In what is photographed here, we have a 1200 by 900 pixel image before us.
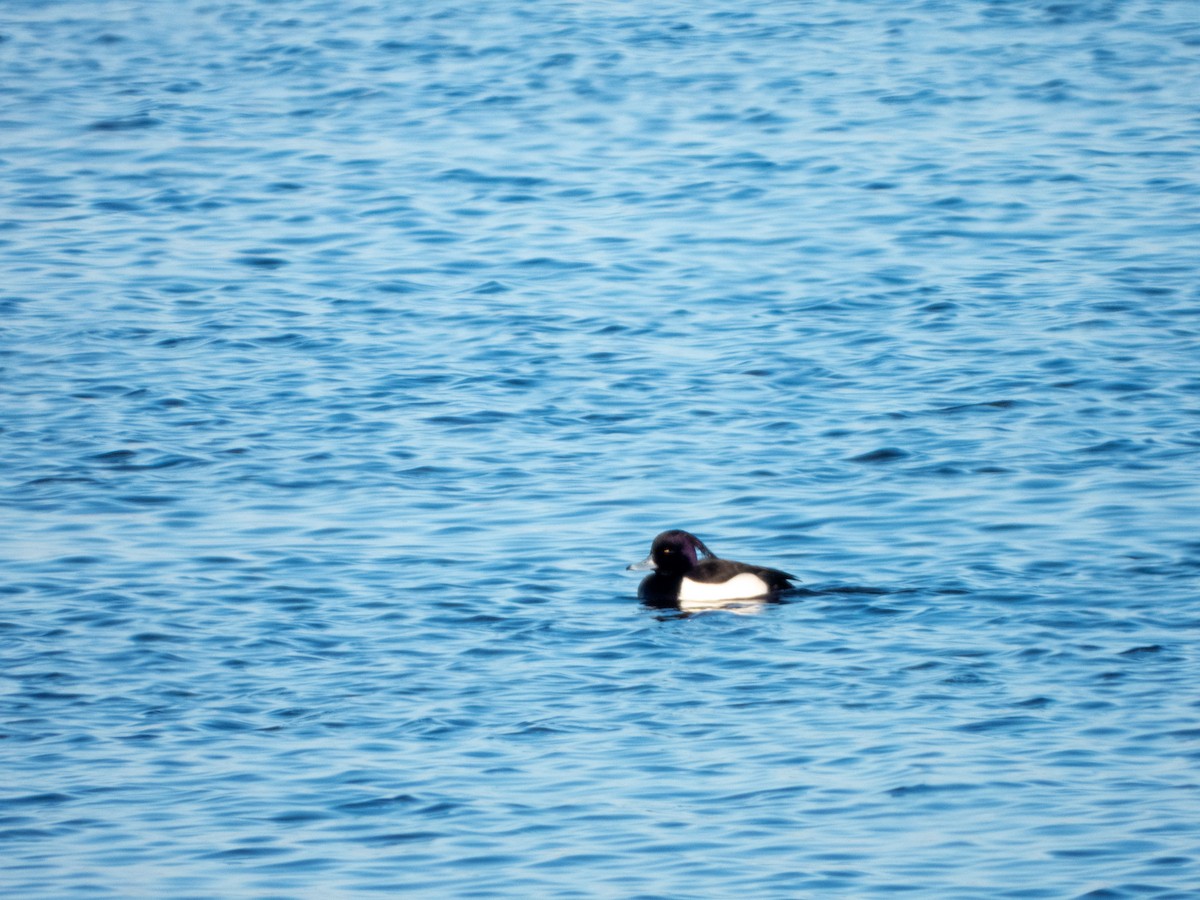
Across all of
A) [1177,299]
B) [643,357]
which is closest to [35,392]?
[643,357]

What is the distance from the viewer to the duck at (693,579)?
38.4ft

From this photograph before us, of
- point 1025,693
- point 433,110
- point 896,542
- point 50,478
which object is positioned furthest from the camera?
point 433,110

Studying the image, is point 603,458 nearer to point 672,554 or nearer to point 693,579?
point 672,554

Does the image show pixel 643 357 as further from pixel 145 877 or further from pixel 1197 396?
pixel 145 877

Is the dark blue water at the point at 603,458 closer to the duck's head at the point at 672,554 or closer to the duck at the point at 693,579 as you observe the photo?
the duck at the point at 693,579

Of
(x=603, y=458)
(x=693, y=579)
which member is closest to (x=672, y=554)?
(x=693, y=579)

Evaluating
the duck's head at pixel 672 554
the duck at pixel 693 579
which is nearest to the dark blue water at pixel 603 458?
the duck at pixel 693 579

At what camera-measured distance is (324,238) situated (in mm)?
20953

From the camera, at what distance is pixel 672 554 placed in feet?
38.8

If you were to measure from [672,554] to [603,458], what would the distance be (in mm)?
2695

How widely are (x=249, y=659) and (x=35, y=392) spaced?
6.10 metres

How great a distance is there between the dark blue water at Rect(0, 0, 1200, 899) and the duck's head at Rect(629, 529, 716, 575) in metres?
0.29

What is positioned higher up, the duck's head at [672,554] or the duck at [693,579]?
the duck's head at [672,554]

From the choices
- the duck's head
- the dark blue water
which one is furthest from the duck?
the dark blue water
